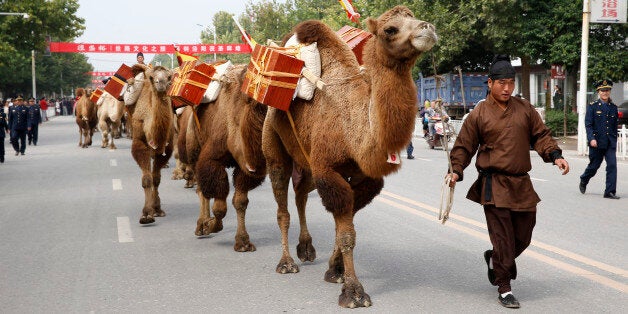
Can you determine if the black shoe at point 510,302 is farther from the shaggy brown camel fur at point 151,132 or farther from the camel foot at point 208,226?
the shaggy brown camel fur at point 151,132

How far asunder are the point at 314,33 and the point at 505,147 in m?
1.99

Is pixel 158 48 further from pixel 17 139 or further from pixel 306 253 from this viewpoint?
pixel 306 253

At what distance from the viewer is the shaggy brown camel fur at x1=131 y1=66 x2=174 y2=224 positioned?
1041cm

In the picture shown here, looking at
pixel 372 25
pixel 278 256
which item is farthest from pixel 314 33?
pixel 278 256

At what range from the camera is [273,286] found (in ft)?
22.5

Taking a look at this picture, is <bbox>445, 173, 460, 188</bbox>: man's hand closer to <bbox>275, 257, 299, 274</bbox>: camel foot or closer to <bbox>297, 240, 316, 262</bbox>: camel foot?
<bbox>275, 257, 299, 274</bbox>: camel foot

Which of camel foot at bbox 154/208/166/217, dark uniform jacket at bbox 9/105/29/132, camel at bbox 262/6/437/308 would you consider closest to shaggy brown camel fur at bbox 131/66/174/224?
camel foot at bbox 154/208/166/217

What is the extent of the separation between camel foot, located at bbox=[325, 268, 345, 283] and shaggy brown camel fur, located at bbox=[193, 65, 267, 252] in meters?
1.62

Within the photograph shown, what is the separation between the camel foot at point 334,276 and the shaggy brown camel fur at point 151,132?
419cm

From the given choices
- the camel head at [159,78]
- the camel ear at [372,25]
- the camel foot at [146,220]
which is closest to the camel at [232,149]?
the camel head at [159,78]

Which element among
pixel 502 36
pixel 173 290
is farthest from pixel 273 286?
pixel 502 36

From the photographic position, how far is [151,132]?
1045 cm

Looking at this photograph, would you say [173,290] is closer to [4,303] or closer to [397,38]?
[4,303]

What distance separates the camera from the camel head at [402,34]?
5.38 meters
